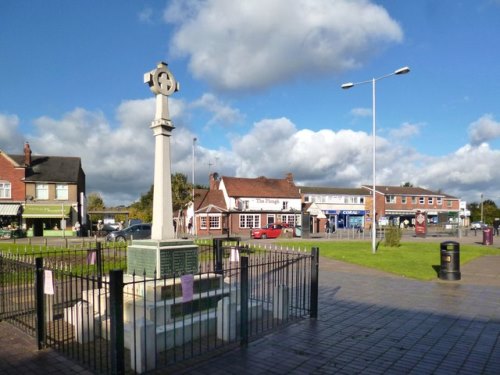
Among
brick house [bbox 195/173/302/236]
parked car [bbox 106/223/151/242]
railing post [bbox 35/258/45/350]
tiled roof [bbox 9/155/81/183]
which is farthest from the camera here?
brick house [bbox 195/173/302/236]

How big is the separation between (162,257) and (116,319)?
2.52 metres

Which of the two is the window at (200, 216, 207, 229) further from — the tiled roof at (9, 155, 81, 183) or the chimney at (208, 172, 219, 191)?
the tiled roof at (9, 155, 81, 183)

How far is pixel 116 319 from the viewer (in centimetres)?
505

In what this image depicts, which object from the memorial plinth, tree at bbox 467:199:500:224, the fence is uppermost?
the memorial plinth

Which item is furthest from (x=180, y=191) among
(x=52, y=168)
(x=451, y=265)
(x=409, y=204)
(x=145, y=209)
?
(x=409, y=204)

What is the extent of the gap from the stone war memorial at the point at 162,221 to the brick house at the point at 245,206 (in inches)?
1579

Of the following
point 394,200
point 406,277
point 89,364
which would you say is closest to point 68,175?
point 406,277

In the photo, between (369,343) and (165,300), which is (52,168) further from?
(369,343)

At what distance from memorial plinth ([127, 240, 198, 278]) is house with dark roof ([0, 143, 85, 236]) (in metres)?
37.3

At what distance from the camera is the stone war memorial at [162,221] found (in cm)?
769

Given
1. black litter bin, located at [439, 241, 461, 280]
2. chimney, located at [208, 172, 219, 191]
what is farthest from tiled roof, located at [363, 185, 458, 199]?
black litter bin, located at [439, 241, 461, 280]

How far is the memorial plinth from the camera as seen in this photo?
754 cm

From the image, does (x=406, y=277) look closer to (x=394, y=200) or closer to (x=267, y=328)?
(x=267, y=328)

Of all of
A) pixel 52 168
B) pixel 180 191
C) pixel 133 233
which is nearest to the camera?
pixel 133 233
